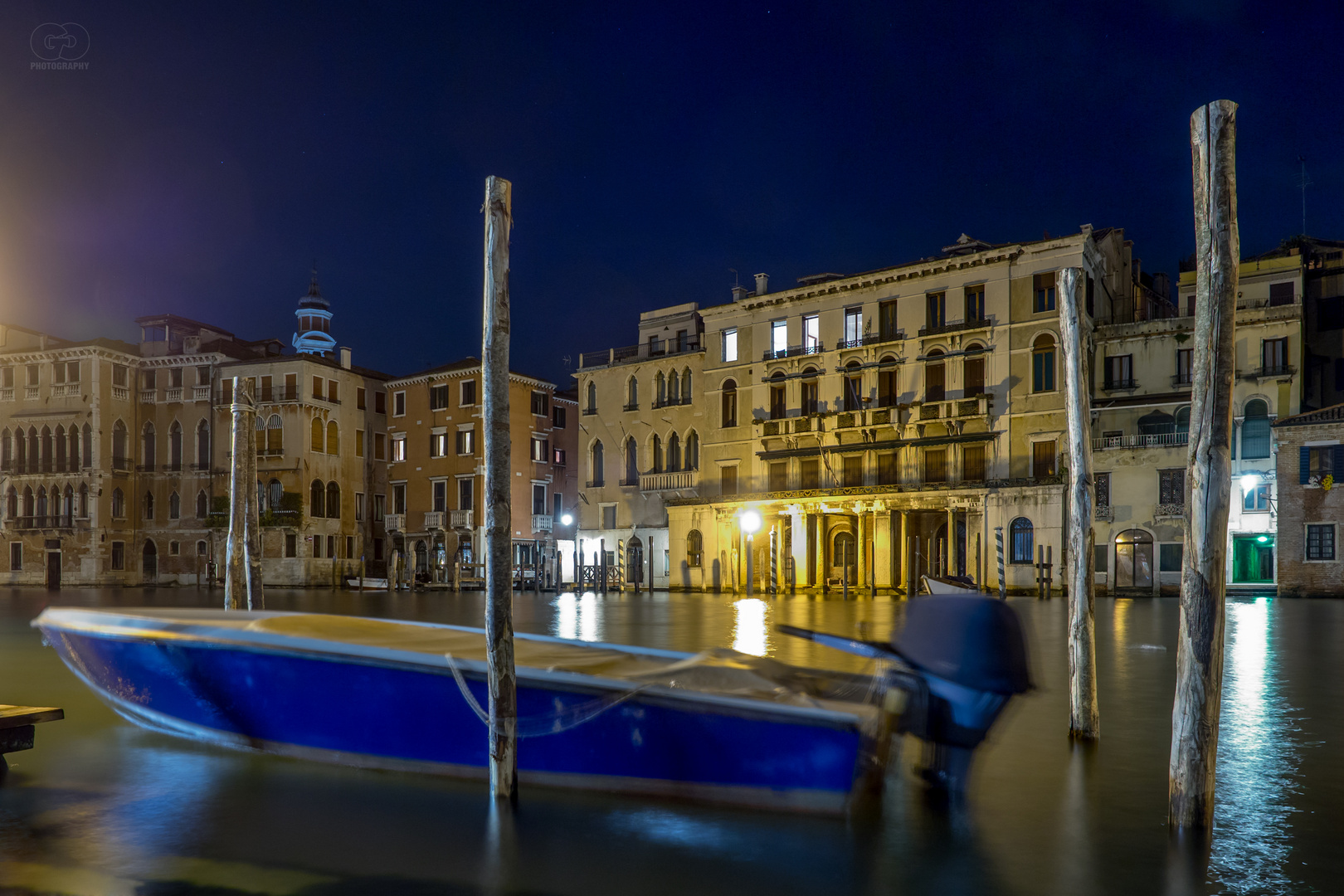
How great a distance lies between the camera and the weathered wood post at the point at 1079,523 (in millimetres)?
7609

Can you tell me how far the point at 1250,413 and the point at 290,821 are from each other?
33.5m

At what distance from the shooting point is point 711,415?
4059cm

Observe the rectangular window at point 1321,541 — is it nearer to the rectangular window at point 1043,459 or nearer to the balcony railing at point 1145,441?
the balcony railing at point 1145,441

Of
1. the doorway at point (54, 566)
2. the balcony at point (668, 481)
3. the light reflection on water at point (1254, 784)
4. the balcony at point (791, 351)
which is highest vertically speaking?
the balcony at point (791, 351)

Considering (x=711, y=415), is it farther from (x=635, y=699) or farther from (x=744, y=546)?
(x=635, y=699)

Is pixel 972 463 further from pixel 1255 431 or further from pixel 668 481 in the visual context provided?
pixel 668 481

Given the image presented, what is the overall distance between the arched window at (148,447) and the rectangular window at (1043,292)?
3927 cm

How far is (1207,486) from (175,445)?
163 feet

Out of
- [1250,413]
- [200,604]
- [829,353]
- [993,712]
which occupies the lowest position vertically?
[200,604]

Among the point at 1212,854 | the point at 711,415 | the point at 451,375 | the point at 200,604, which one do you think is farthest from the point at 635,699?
the point at 451,375

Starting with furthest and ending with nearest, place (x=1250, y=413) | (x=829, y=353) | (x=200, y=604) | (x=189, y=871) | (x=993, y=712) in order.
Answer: (x=829, y=353)
(x=1250, y=413)
(x=200, y=604)
(x=993, y=712)
(x=189, y=871)

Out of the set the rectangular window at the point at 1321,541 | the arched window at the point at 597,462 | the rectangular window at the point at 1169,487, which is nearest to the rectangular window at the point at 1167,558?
the rectangular window at the point at 1169,487

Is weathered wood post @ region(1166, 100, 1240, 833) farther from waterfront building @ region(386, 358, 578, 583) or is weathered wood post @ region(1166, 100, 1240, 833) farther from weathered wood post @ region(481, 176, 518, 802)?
waterfront building @ region(386, 358, 578, 583)

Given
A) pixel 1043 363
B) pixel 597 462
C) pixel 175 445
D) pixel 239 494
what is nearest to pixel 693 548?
pixel 597 462
